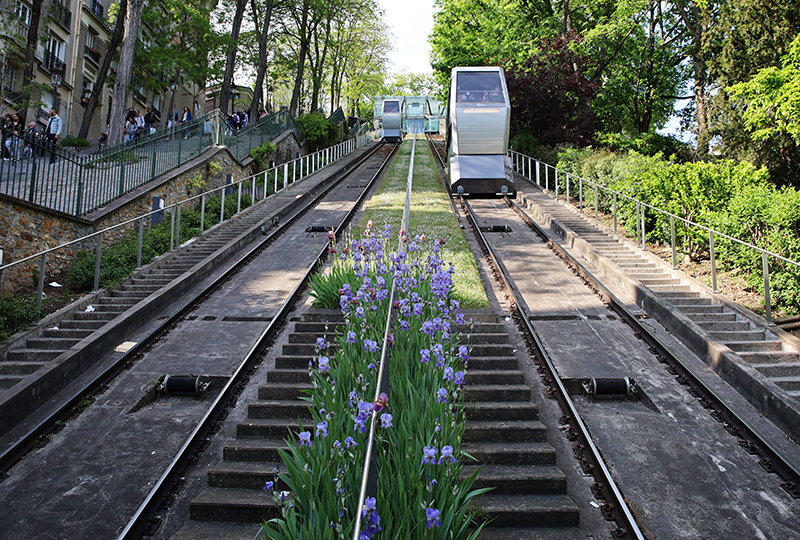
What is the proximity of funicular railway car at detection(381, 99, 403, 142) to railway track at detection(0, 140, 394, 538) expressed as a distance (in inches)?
1487

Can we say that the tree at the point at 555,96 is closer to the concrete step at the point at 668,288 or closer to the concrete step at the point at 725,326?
the concrete step at the point at 668,288

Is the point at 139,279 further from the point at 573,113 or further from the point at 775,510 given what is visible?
the point at 573,113

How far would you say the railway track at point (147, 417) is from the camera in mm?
4961

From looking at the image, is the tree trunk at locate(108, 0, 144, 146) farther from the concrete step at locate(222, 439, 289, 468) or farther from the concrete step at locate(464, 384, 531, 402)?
the concrete step at locate(464, 384, 531, 402)

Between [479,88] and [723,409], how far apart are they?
15475 millimetres

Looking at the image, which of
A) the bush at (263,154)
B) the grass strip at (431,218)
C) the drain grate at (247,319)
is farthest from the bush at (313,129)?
the drain grate at (247,319)

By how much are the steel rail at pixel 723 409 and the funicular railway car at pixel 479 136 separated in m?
9.32

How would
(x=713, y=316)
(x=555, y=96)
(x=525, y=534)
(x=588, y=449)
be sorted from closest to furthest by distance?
1. (x=525, y=534)
2. (x=588, y=449)
3. (x=713, y=316)
4. (x=555, y=96)

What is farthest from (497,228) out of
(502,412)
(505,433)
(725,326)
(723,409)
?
(505,433)

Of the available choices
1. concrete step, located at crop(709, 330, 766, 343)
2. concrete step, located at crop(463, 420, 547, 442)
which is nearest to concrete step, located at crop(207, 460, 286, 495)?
concrete step, located at crop(463, 420, 547, 442)

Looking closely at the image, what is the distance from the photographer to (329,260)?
493 inches

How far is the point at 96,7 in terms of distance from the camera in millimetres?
35312

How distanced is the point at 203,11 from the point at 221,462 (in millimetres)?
28614

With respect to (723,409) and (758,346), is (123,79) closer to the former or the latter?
(758,346)
